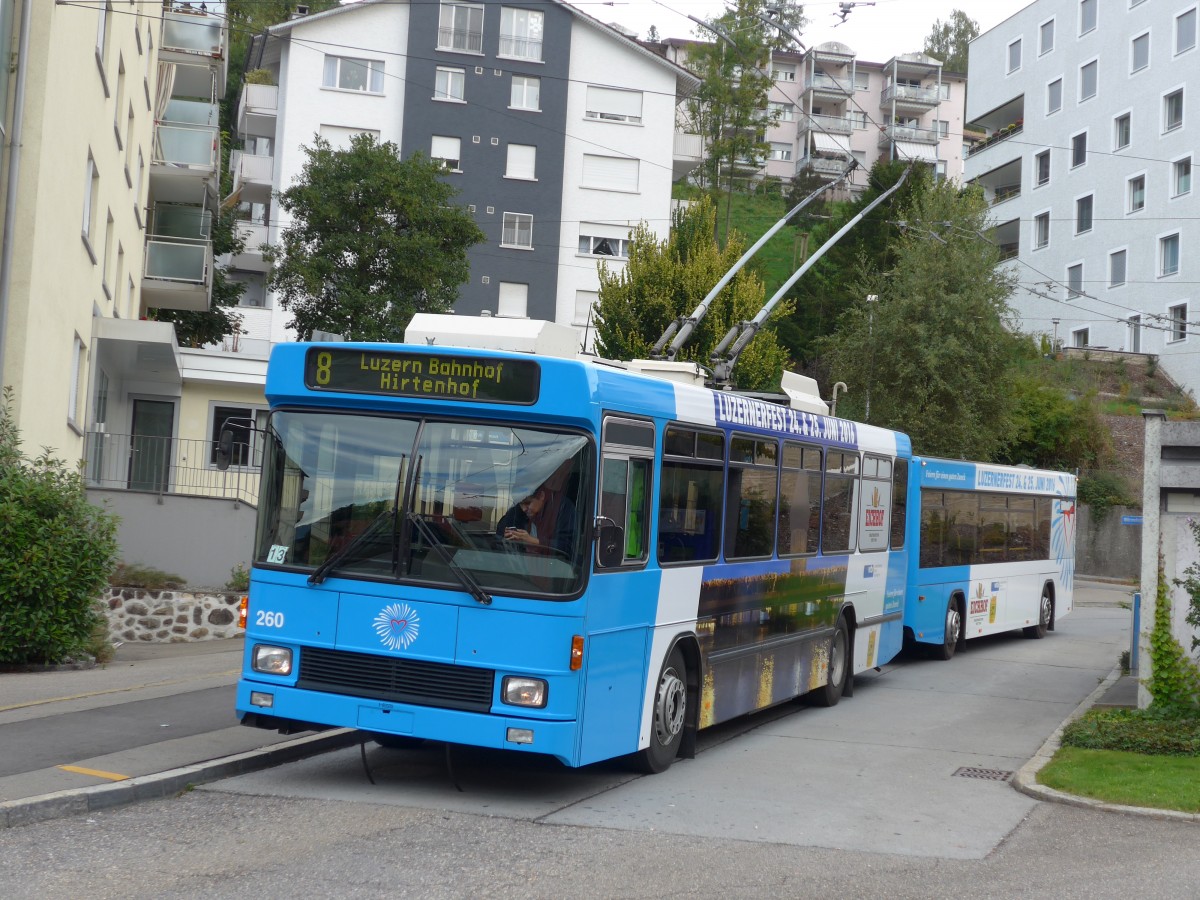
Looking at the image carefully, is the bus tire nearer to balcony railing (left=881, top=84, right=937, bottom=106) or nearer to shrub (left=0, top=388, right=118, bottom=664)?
shrub (left=0, top=388, right=118, bottom=664)

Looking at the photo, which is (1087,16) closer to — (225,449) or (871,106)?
(871,106)

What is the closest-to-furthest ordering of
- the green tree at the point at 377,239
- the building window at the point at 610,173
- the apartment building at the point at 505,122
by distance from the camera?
1. the green tree at the point at 377,239
2. the apartment building at the point at 505,122
3. the building window at the point at 610,173

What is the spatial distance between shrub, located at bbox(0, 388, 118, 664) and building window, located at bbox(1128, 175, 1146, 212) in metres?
44.6

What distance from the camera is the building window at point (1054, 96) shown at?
5564 centimetres

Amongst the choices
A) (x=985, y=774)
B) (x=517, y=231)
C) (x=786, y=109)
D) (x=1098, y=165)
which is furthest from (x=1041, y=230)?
(x=985, y=774)

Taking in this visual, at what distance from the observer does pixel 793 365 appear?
5131 cm

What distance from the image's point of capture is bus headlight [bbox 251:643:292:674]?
843cm

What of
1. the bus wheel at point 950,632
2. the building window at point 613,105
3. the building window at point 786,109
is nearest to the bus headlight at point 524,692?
the bus wheel at point 950,632

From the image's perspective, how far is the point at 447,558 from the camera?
323 inches

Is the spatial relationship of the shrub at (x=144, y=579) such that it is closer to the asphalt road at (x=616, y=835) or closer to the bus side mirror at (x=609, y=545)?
the asphalt road at (x=616, y=835)

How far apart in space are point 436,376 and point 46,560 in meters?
6.66

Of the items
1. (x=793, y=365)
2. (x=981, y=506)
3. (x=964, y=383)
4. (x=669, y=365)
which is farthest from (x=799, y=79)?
(x=669, y=365)

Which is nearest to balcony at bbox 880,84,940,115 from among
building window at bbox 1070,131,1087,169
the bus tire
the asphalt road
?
building window at bbox 1070,131,1087,169

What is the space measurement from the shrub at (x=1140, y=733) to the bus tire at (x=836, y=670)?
8.56 feet
